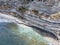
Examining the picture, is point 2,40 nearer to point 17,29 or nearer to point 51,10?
point 17,29

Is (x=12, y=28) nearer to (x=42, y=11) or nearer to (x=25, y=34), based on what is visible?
(x=25, y=34)

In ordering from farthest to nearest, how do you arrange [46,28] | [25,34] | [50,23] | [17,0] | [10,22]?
[17,0] < [10,22] < [50,23] < [46,28] < [25,34]

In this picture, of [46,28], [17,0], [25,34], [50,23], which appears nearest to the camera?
[25,34]

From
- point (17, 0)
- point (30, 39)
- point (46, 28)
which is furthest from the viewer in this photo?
point (17, 0)

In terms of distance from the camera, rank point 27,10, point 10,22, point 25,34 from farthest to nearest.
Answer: point 27,10 → point 10,22 → point 25,34

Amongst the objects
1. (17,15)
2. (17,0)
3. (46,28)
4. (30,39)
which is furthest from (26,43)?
(17,0)

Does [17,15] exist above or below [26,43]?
below

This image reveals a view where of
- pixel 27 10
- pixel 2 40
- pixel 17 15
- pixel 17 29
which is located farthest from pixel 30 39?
pixel 27 10

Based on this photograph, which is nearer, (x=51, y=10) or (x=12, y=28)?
(x=12, y=28)

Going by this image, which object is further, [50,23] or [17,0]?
[17,0]
